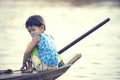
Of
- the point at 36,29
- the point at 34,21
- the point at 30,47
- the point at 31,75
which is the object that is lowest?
the point at 31,75

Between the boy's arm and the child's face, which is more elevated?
the child's face

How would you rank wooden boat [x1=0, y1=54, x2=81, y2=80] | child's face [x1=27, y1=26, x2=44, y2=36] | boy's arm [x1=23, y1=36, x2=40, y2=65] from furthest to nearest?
child's face [x1=27, y1=26, x2=44, y2=36] < boy's arm [x1=23, y1=36, x2=40, y2=65] < wooden boat [x1=0, y1=54, x2=81, y2=80]

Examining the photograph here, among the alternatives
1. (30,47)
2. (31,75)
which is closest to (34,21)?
(30,47)

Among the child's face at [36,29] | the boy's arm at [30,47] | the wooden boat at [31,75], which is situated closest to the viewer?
the wooden boat at [31,75]

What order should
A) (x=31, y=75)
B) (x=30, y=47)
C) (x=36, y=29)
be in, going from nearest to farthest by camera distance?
(x=31, y=75), (x=30, y=47), (x=36, y=29)

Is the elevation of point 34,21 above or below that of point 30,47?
above

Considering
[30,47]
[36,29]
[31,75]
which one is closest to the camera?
[31,75]

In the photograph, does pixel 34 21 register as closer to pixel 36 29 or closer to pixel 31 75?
pixel 36 29

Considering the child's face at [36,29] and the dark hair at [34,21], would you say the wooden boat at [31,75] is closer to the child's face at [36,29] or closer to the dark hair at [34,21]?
the child's face at [36,29]

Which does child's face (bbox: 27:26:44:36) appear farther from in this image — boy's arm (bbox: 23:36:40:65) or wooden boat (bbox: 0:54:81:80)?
→ wooden boat (bbox: 0:54:81:80)

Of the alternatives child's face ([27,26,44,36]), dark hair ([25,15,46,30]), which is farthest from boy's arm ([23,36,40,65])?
dark hair ([25,15,46,30])

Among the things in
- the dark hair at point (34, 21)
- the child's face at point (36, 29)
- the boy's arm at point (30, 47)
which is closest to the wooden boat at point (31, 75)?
the boy's arm at point (30, 47)

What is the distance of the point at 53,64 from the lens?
1095 centimetres

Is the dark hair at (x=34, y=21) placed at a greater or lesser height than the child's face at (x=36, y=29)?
greater
